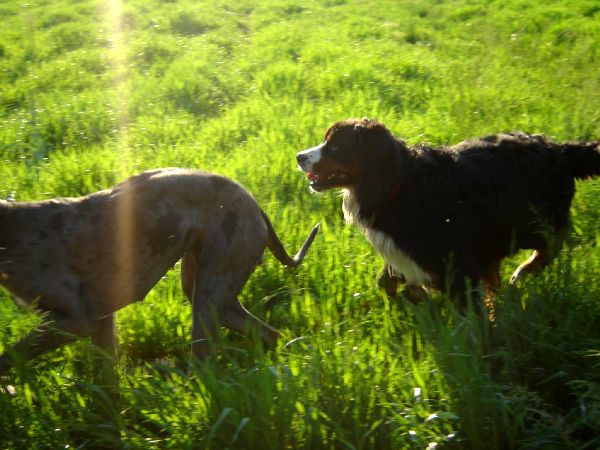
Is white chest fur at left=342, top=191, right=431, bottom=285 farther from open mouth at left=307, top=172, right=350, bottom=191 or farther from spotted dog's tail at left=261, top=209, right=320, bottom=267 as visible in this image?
spotted dog's tail at left=261, top=209, right=320, bottom=267

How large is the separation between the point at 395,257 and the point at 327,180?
691mm

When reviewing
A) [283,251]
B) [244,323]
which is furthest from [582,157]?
[244,323]

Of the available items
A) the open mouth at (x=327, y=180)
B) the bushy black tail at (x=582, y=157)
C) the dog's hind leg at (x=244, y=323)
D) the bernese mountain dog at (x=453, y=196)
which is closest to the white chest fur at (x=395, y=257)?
the bernese mountain dog at (x=453, y=196)

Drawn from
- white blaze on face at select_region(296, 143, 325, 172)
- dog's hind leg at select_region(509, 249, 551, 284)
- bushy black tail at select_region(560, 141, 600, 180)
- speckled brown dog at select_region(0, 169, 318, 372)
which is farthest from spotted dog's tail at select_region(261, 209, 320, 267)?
bushy black tail at select_region(560, 141, 600, 180)

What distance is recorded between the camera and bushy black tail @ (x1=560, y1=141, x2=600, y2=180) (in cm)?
452

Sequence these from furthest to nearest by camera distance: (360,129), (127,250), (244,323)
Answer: (360,129) < (244,323) < (127,250)

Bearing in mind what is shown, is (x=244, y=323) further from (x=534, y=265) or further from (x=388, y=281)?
(x=534, y=265)

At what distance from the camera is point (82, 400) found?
3176mm

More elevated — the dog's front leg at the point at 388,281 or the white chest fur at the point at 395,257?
the white chest fur at the point at 395,257

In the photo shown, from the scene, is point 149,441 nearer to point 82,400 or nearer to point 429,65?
point 82,400

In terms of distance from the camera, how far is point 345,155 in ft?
14.6

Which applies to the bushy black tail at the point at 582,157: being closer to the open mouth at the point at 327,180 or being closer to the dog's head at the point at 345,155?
the dog's head at the point at 345,155

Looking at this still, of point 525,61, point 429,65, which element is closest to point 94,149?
point 429,65

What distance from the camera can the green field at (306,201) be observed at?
2963 millimetres
